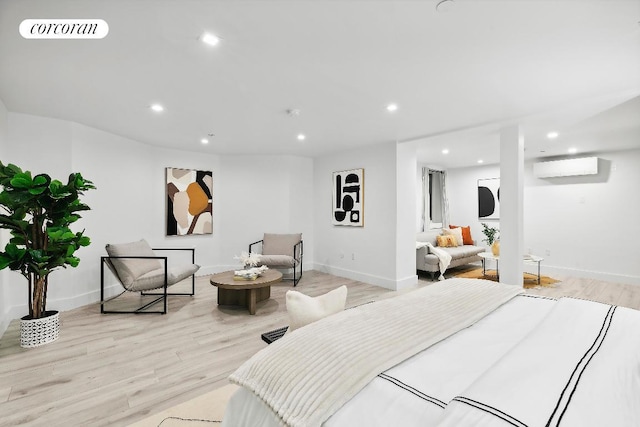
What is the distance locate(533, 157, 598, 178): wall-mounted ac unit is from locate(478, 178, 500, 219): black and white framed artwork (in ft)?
2.77

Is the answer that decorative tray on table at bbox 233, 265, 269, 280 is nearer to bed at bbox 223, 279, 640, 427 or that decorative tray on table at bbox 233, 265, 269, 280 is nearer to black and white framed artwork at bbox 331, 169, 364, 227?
black and white framed artwork at bbox 331, 169, 364, 227

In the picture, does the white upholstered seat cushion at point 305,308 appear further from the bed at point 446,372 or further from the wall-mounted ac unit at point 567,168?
the wall-mounted ac unit at point 567,168

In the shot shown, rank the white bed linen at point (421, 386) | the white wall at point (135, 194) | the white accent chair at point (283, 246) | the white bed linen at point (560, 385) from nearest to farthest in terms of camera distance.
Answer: the white bed linen at point (560, 385) → the white bed linen at point (421, 386) → the white wall at point (135, 194) → the white accent chair at point (283, 246)

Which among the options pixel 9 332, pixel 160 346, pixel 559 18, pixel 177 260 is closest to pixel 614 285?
pixel 559 18

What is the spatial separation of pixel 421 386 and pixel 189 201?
5401 mm

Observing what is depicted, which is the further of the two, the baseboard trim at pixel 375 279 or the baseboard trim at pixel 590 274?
the baseboard trim at pixel 590 274

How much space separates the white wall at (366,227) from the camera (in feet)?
16.1

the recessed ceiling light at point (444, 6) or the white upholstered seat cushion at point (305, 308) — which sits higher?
the recessed ceiling light at point (444, 6)

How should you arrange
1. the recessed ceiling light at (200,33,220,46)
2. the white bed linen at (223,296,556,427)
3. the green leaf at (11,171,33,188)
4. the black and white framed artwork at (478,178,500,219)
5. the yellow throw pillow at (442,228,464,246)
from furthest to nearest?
the black and white framed artwork at (478,178,500,219) < the yellow throw pillow at (442,228,464,246) < the green leaf at (11,171,33,188) < the recessed ceiling light at (200,33,220,46) < the white bed linen at (223,296,556,427)

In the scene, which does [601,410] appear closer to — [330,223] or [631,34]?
[631,34]

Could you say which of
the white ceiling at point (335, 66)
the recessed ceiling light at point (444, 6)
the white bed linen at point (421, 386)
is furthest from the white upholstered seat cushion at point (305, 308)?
the recessed ceiling light at point (444, 6)

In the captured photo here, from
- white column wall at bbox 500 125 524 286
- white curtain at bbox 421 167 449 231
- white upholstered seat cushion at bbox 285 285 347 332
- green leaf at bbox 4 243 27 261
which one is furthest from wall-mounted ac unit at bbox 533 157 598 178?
green leaf at bbox 4 243 27 261

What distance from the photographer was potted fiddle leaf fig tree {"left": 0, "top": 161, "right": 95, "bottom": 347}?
8.41 feet

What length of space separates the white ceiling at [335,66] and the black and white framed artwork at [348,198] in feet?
4.65
